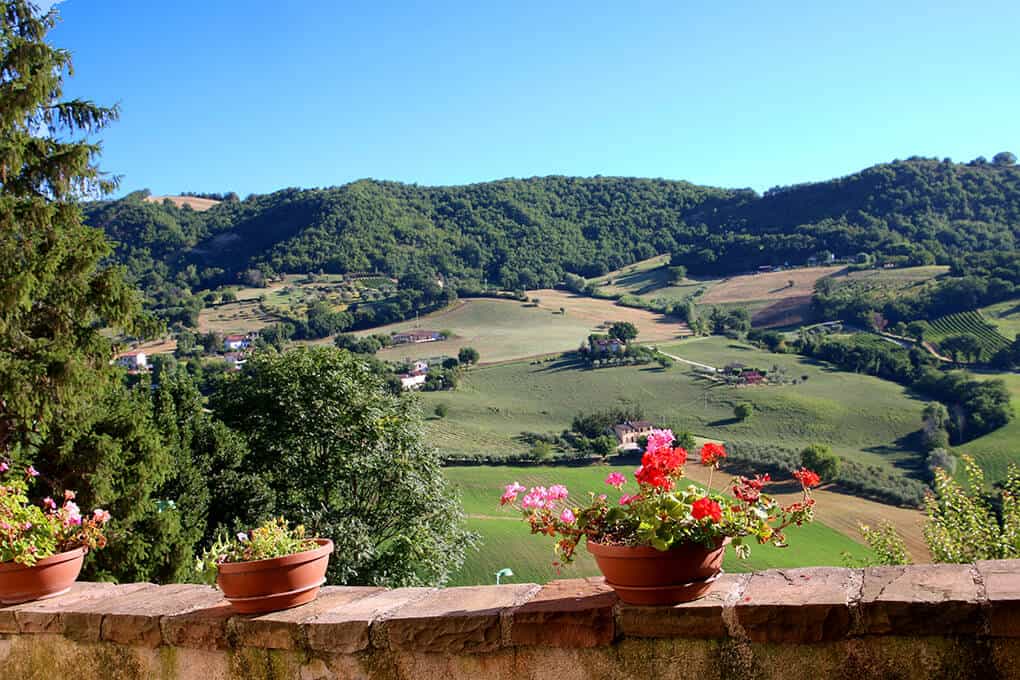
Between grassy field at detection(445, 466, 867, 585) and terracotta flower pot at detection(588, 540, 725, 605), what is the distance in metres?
15.1

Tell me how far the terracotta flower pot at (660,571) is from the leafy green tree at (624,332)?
58.8 meters

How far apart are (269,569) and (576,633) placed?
92 cm

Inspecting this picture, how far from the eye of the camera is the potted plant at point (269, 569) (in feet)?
7.18

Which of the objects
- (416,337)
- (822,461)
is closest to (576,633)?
(822,461)

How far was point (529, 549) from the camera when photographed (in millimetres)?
21672

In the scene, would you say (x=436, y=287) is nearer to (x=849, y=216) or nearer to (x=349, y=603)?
(x=849, y=216)

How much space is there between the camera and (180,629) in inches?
89.1

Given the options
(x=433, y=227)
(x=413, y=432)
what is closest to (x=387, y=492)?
(x=413, y=432)

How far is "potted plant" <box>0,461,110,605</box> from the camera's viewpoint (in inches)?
107

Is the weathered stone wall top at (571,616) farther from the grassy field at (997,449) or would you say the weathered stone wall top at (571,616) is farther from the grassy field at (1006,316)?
the grassy field at (1006,316)

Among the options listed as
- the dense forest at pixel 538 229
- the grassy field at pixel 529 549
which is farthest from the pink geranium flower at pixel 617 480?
the dense forest at pixel 538 229

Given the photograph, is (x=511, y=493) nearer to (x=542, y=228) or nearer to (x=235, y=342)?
(x=235, y=342)

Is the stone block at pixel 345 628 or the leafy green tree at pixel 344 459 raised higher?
the stone block at pixel 345 628

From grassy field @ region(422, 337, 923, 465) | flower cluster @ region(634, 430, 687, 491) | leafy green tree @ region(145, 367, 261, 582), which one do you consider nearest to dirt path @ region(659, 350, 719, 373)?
grassy field @ region(422, 337, 923, 465)
